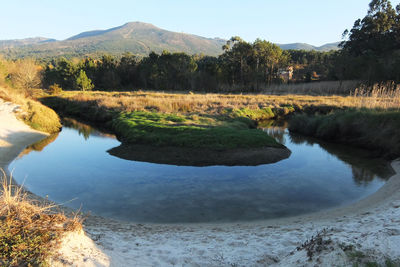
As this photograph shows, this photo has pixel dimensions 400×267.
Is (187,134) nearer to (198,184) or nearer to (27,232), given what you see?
(198,184)

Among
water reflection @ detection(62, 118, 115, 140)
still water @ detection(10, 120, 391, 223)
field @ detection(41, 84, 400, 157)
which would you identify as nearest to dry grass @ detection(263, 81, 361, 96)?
field @ detection(41, 84, 400, 157)

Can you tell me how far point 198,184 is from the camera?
11969mm

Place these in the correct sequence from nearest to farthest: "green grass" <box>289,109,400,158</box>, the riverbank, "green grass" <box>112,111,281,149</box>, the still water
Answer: the riverbank → the still water → "green grass" <box>289,109,400,158</box> → "green grass" <box>112,111,281,149</box>

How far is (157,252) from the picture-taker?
5570 mm

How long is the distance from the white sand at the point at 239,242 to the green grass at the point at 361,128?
877 cm

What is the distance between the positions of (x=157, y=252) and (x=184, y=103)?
2608 cm

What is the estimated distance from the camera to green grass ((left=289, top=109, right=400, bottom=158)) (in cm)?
1572

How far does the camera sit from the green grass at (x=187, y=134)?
57.2 feet

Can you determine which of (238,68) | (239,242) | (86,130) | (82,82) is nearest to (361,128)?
(239,242)

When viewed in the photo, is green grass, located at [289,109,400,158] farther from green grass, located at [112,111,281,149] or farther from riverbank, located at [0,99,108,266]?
riverbank, located at [0,99,108,266]

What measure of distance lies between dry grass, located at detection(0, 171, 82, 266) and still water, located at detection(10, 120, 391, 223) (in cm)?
311

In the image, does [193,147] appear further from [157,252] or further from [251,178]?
[157,252]

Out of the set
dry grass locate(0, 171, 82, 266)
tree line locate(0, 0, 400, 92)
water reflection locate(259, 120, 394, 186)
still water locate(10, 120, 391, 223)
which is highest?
tree line locate(0, 0, 400, 92)

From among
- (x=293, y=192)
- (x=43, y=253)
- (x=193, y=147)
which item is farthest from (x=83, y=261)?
(x=193, y=147)
